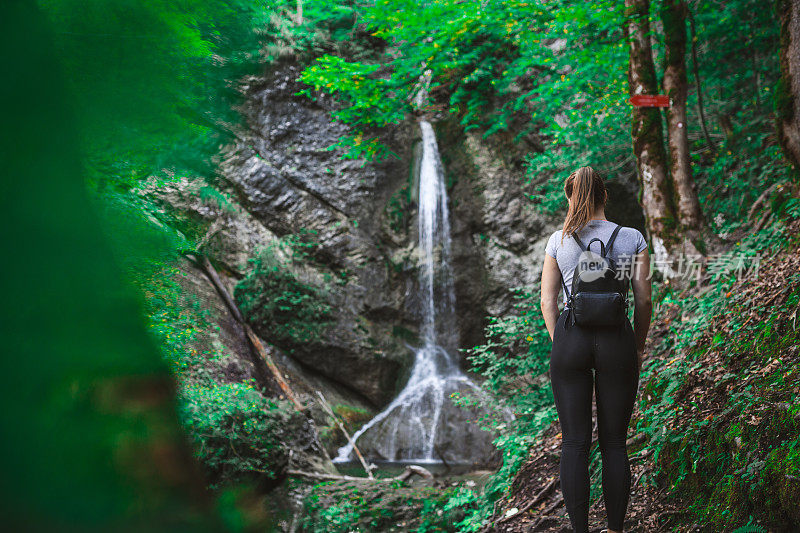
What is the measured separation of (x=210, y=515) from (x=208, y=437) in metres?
5.51

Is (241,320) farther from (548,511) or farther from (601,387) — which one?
(601,387)

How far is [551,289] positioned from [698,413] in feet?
4.87

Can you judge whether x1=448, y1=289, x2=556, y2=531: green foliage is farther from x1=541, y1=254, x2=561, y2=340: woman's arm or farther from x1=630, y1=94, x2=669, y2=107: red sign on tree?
x1=541, y1=254, x2=561, y2=340: woman's arm

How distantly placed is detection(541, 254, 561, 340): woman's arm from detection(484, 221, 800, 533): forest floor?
43.9 inches

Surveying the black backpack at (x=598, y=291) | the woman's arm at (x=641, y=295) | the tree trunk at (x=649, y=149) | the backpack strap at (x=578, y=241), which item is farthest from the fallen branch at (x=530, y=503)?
the tree trunk at (x=649, y=149)

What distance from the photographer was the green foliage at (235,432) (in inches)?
224

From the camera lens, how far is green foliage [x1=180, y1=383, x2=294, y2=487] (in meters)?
5.69

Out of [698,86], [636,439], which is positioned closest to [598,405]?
[636,439]

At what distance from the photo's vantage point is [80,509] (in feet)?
2.11

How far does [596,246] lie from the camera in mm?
2539

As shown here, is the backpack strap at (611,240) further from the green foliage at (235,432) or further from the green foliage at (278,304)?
the green foliage at (278,304)

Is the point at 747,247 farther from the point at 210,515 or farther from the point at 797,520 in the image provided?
the point at 210,515

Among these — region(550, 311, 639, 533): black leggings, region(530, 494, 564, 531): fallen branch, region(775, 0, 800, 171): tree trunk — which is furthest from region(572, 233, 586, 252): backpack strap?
region(775, 0, 800, 171): tree trunk

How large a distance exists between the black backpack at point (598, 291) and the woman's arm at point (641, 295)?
0.07m
